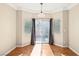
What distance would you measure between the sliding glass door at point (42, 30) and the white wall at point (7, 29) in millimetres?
669

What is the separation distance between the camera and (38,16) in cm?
313

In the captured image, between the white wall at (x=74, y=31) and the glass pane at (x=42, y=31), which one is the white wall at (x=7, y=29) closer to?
the glass pane at (x=42, y=31)

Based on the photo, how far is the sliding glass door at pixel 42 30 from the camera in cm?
315

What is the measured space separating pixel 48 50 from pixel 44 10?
44.7 inches

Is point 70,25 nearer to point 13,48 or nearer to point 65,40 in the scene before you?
point 65,40

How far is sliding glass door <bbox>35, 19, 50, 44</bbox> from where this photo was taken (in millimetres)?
3146

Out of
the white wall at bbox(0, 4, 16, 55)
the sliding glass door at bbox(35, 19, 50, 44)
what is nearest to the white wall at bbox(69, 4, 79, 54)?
the sliding glass door at bbox(35, 19, 50, 44)

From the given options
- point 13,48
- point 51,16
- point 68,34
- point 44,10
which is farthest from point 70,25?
point 13,48

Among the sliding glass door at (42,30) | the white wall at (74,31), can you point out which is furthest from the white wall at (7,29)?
the white wall at (74,31)

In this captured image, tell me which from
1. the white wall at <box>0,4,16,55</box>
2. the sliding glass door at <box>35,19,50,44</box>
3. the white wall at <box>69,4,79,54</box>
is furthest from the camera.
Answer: the white wall at <box>69,4,79,54</box>

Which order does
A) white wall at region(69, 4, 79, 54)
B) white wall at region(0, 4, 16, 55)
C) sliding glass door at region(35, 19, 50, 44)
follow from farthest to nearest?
1. white wall at region(69, 4, 79, 54)
2. sliding glass door at region(35, 19, 50, 44)
3. white wall at region(0, 4, 16, 55)

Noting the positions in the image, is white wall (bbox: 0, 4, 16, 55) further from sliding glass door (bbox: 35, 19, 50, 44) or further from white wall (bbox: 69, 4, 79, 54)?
white wall (bbox: 69, 4, 79, 54)

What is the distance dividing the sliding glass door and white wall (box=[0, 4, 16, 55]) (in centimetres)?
67

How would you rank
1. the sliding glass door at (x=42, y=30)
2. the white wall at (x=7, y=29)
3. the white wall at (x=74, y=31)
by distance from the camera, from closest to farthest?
the white wall at (x=7, y=29), the sliding glass door at (x=42, y=30), the white wall at (x=74, y=31)
